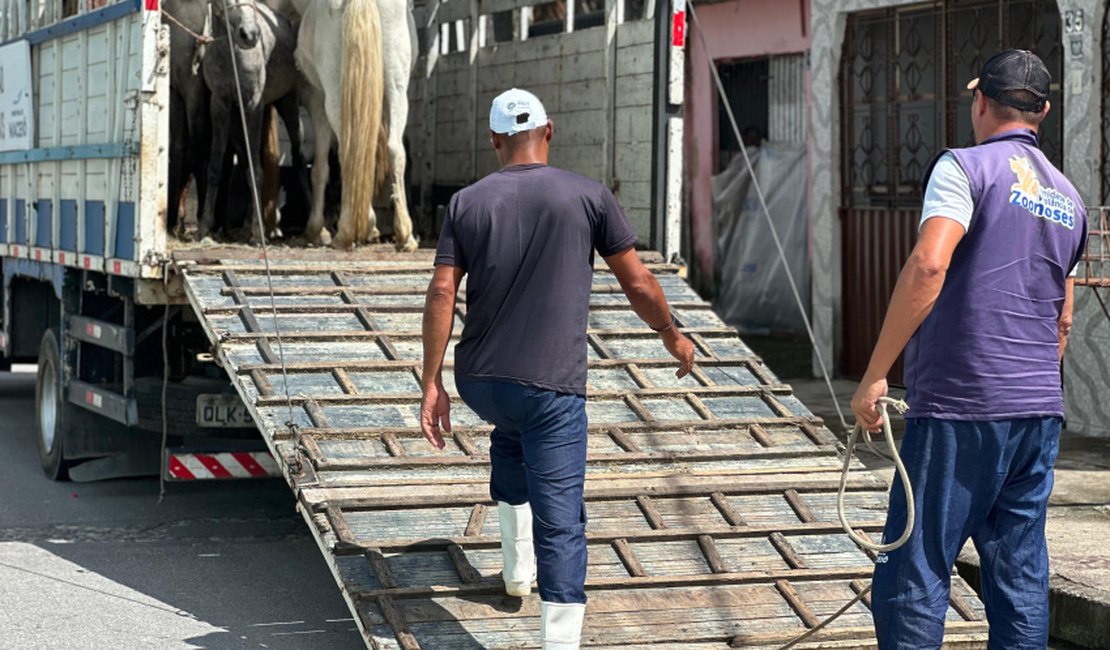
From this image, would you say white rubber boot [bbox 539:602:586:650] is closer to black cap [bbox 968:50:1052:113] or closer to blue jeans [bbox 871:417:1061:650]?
blue jeans [bbox 871:417:1061:650]

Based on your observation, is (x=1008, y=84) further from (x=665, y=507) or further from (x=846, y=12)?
(x=846, y=12)

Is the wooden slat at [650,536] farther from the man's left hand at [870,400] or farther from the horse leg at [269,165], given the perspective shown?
the horse leg at [269,165]

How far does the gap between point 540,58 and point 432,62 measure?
153cm

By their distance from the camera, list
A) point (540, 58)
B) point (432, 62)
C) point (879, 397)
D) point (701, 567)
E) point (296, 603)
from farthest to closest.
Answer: point (432, 62) → point (540, 58) → point (296, 603) → point (701, 567) → point (879, 397)

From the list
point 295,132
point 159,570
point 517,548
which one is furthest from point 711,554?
point 295,132

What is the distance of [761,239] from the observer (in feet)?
54.7

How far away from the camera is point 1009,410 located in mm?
4609

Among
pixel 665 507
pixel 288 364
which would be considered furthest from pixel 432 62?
pixel 665 507

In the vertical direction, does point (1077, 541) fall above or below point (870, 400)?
below

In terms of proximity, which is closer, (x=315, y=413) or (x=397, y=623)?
(x=397, y=623)

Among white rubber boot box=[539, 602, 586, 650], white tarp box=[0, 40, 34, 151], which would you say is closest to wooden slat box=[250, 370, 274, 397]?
white rubber boot box=[539, 602, 586, 650]

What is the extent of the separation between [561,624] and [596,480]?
1518 millimetres

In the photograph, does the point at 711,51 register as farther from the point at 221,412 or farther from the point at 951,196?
the point at 951,196

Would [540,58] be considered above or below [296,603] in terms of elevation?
above
